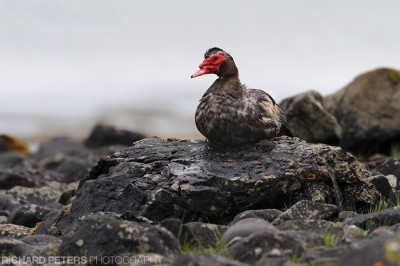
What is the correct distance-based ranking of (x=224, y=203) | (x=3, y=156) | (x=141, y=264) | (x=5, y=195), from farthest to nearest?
(x=3, y=156) → (x=5, y=195) → (x=224, y=203) → (x=141, y=264)

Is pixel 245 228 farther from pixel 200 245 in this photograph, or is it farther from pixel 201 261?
pixel 201 261

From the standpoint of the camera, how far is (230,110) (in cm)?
1258

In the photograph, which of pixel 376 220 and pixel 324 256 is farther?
pixel 376 220

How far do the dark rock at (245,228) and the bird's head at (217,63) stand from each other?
11.5ft

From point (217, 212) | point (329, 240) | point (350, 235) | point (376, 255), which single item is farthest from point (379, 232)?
point (217, 212)

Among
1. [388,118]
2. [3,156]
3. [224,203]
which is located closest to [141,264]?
[224,203]

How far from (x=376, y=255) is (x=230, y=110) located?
5.17m

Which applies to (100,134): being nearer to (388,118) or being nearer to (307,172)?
(388,118)

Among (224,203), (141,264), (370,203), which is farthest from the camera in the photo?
(370,203)

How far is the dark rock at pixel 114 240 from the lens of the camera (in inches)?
365

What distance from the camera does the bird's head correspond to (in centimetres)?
1305

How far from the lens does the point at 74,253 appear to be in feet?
30.8

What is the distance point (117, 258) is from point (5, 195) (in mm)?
8840

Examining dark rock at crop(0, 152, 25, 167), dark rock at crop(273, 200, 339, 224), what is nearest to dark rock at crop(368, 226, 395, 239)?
dark rock at crop(273, 200, 339, 224)
